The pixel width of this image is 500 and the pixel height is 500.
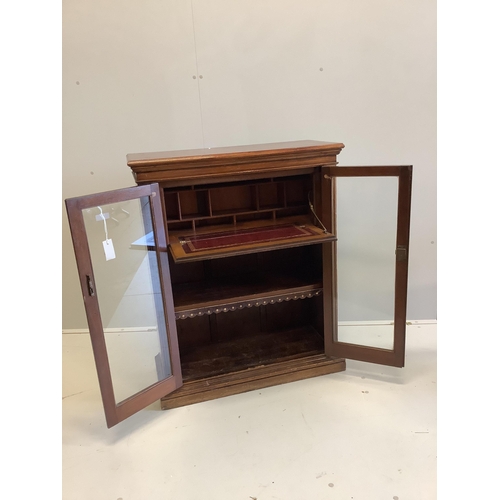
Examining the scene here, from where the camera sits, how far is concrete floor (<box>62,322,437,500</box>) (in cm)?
162

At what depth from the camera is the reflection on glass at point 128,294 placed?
5.94 feet

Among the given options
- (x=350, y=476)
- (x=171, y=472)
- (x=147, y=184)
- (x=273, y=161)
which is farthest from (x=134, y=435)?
(x=273, y=161)

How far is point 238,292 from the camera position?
221cm

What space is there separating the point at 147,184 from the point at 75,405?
45.8 inches

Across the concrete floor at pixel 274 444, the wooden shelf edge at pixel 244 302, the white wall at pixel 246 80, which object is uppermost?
the white wall at pixel 246 80

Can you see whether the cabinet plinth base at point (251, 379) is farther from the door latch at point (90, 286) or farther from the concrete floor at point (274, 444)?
the door latch at point (90, 286)

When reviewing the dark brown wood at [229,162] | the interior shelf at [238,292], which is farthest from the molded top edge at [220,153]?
the interior shelf at [238,292]

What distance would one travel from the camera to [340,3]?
2.37 metres

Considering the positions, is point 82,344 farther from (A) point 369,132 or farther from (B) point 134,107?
(A) point 369,132

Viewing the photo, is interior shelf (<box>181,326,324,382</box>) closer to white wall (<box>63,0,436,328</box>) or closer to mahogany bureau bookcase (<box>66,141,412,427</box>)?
mahogany bureau bookcase (<box>66,141,412,427</box>)

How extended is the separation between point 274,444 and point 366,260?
97 cm

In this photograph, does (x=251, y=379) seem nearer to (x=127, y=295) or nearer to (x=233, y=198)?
(x=127, y=295)

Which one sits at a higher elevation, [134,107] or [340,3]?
[340,3]

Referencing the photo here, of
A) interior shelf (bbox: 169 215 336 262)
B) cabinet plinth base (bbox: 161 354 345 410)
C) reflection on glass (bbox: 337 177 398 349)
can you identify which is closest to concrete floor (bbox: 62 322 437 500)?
cabinet plinth base (bbox: 161 354 345 410)
